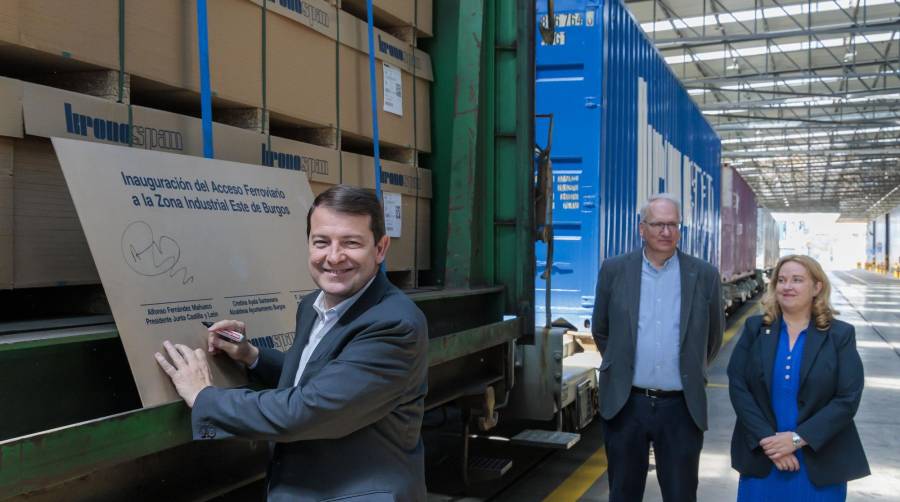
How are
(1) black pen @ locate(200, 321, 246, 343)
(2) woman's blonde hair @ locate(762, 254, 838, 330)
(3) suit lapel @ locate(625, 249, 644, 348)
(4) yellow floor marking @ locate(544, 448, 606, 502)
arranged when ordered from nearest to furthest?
(1) black pen @ locate(200, 321, 246, 343), (2) woman's blonde hair @ locate(762, 254, 838, 330), (3) suit lapel @ locate(625, 249, 644, 348), (4) yellow floor marking @ locate(544, 448, 606, 502)

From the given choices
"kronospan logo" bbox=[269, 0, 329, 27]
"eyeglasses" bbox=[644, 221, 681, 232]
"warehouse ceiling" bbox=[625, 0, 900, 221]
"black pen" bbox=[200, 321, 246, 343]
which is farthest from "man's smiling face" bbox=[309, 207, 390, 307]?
"warehouse ceiling" bbox=[625, 0, 900, 221]

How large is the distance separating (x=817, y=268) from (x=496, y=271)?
57.6 inches

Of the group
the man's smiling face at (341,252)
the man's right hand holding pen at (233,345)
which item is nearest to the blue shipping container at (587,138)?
the man's right hand holding pen at (233,345)

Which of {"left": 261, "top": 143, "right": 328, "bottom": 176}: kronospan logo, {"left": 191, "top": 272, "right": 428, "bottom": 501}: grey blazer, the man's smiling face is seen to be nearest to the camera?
{"left": 191, "top": 272, "right": 428, "bottom": 501}: grey blazer

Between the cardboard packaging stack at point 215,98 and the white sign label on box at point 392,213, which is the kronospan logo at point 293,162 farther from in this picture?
the white sign label on box at point 392,213

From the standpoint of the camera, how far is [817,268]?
3285 millimetres

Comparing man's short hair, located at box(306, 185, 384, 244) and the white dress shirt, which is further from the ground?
man's short hair, located at box(306, 185, 384, 244)

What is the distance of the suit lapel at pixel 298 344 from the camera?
1.83 m

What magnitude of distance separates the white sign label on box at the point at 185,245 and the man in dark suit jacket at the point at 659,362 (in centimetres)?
169

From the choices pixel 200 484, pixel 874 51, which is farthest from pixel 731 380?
pixel 874 51

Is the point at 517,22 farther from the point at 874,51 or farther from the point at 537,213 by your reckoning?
the point at 874,51

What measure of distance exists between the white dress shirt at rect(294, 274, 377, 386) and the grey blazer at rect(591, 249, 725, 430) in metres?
2.02

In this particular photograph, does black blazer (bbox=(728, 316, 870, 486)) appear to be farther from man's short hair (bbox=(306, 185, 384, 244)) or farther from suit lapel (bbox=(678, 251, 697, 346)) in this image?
man's short hair (bbox=(306, 185, 384, 244))

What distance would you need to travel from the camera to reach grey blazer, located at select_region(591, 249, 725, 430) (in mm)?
3477
